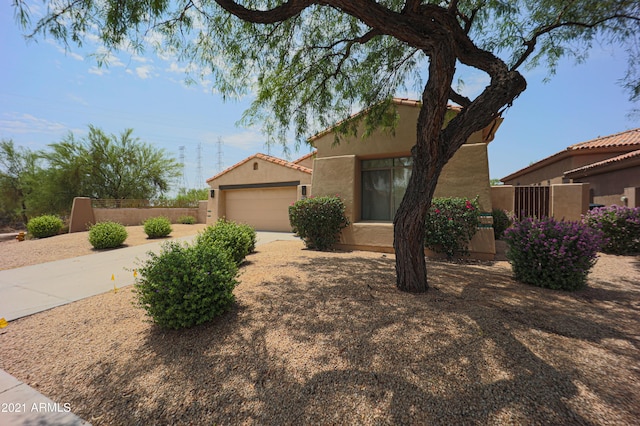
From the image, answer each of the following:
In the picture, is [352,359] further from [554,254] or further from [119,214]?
[119,214]

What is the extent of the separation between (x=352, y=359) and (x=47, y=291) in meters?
6.62

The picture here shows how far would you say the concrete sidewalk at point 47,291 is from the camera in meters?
2.46

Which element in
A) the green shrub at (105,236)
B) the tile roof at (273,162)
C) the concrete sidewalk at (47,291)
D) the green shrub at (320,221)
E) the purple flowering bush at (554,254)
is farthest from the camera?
the tile roof at (273,162)

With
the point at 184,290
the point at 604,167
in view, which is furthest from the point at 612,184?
the point at 184,290

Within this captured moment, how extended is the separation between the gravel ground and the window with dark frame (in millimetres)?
5182

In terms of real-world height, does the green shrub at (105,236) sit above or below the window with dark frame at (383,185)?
below

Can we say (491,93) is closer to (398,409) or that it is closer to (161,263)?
(398,409)

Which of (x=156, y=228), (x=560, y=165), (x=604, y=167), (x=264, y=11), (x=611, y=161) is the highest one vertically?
(x=264, y=11)

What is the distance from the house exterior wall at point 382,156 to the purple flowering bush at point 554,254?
7.90ft

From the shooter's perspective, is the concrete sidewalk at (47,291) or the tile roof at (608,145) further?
the tile roof at (608,145)

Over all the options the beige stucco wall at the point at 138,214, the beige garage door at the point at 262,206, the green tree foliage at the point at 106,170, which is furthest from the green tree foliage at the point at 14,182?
the beige garage door at the point at 262,206

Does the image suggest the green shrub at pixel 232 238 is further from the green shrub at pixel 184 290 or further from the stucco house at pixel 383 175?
the stucco house at pixel 383 175

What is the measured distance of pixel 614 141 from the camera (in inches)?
603

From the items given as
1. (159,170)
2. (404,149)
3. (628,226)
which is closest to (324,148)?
(404,149)
